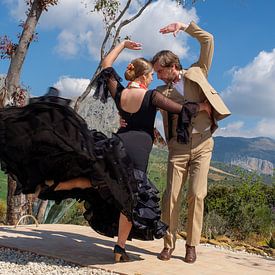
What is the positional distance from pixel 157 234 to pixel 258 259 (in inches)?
74.9

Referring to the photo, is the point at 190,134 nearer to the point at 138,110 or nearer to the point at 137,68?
the point at 138,110

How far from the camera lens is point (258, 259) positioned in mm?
6215

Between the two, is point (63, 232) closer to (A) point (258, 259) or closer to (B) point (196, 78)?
(A) point (258, 259)

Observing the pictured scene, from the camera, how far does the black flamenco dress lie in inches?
177

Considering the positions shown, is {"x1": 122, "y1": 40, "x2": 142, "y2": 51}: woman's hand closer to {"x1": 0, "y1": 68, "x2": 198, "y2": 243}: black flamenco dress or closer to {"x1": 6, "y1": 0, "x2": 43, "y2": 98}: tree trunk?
{"x1": 0, "y1": 68, "x2": 198, "y2": 243}: black flamenco dress

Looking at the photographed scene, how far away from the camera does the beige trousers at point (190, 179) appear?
5.19m

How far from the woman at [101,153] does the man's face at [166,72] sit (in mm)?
192

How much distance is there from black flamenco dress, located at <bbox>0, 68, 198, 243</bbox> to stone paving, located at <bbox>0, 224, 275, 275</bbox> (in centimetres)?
36

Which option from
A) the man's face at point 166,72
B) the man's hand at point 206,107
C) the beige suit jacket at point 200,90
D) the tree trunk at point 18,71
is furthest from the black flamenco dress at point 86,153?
the tree trunk at point 18,71

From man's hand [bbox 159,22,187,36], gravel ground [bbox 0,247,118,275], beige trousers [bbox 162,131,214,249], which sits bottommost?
gravel ground [bbox 0,247,118,275]

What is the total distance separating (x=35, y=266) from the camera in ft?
16.3

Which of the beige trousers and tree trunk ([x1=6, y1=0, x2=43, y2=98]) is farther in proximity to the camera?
tree trunk ([x1=6, y1=0, x2=43, y2=98])

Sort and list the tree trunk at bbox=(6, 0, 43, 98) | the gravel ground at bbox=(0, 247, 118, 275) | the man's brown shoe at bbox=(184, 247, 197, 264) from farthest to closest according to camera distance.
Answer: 1. the tree trunk at bbox=(6, 0, 43, 98)
2. the man's brown shoe at bbox=(184, 247, 197, 264)
3. the gravel ground at bbox=(0, 247, 118, 275)

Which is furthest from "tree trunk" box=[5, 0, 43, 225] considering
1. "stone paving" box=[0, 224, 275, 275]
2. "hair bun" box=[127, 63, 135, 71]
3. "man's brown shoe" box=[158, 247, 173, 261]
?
"hair bun" box=[127, 63, 135, 71]
